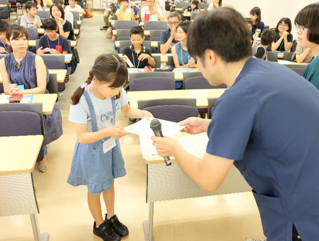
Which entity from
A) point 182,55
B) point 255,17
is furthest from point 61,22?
point 255,17

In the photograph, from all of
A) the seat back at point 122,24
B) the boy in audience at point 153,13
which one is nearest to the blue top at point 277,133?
the seat back at point 122,24

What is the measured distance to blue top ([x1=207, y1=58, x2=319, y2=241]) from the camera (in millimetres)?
975

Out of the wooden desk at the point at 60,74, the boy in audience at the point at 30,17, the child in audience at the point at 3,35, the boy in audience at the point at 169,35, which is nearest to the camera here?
the wooden desk at the point at 60,74

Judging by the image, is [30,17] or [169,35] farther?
[30,17]

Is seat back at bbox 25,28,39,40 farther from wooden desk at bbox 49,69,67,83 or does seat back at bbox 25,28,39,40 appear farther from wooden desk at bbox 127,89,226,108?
wooden desk at bbox 127,89,226,108

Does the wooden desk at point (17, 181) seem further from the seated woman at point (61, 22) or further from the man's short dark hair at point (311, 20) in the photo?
the seated woman at point (61, 22)

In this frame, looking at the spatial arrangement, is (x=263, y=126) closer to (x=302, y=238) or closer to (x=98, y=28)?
(x=302, y=238)

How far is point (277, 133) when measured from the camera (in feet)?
3.25

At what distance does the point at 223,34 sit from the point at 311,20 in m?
1.18

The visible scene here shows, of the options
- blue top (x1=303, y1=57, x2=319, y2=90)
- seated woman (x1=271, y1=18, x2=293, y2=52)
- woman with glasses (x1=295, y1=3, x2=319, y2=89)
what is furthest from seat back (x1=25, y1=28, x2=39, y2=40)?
blue top (x1=303, y1=57, x2=319, y2=90)

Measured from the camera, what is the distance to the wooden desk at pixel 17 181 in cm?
184

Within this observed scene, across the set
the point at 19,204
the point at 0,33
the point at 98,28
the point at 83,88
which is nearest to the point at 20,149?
the point at 19,204

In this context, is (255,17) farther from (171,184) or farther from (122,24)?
(171,184)

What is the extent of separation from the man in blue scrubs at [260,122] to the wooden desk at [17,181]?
1.23 metres
